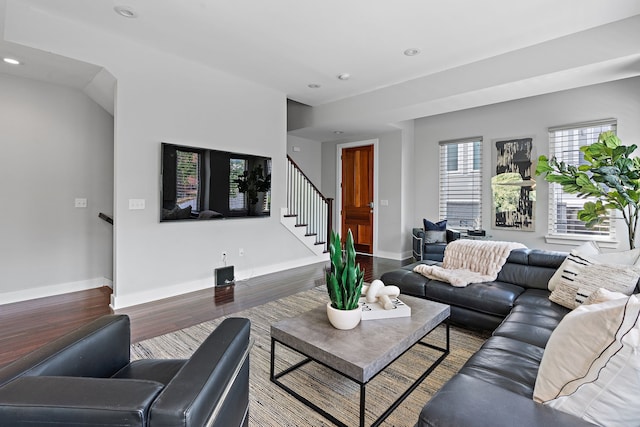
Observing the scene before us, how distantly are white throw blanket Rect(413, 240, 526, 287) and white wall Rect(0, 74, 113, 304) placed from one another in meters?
4.05

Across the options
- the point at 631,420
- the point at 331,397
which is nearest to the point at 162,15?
the point at 331,397

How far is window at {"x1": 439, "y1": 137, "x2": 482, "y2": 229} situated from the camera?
5.47 m

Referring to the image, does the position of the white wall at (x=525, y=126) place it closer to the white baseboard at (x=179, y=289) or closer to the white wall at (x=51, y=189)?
the white baseboard at (x=179, y=289)

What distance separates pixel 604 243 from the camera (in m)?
4.25

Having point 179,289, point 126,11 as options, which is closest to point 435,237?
point 179,289

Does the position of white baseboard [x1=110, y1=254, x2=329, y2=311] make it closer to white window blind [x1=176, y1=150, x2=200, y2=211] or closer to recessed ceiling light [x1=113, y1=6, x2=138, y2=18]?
white window blind [x1=176, y1=150, x2=200, y2=211]

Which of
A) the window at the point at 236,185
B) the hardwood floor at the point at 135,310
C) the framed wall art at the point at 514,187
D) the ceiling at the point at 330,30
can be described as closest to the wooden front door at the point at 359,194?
the framed wall art at the point at 514,187

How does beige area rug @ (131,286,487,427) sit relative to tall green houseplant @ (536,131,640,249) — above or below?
below

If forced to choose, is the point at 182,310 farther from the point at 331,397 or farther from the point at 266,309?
the point at 331,397

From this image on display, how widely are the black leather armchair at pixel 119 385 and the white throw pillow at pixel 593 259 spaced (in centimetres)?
245

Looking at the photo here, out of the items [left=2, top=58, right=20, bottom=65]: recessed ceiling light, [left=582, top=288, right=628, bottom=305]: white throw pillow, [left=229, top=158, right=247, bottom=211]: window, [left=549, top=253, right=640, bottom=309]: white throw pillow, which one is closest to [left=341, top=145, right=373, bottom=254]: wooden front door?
[left=229, top=158, right=247, bottom=211]: window

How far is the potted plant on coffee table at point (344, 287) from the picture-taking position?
1.74 metres

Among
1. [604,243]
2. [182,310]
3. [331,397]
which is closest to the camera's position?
[331,397]

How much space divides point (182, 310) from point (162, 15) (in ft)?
9.34
